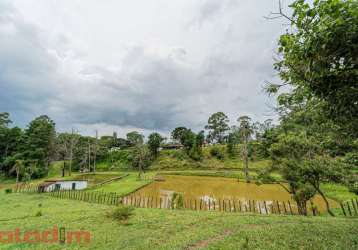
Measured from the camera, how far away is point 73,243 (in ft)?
22.1

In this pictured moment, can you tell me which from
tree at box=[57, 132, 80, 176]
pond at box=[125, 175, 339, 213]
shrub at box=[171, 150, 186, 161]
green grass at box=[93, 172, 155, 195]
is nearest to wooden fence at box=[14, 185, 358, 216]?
pond at box=[125, 175, 339, 213]

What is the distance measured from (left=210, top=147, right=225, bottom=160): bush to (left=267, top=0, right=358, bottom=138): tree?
46.4m

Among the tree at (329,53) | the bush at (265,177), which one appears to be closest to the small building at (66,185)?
the bush at (265,177)

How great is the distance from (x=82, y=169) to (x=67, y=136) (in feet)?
31.7

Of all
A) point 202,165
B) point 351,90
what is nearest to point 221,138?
point 202,165

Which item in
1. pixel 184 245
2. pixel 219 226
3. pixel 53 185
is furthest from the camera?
pixel 53 185

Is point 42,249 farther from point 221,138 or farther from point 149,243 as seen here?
point 221,138

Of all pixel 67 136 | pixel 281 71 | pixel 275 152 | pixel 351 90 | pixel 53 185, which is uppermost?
pixel 67 136

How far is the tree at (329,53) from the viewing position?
8.29ft

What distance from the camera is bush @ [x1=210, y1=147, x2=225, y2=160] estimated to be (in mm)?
48844

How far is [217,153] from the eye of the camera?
50031 millimetres

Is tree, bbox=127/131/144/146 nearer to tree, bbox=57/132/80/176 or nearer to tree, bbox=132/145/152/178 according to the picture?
tree, bbox=132/145/152/178

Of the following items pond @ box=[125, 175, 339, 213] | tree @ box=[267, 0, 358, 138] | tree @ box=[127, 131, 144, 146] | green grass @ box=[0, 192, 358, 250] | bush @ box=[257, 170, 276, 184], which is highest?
tree @ box=[127, 131, 144, 146]

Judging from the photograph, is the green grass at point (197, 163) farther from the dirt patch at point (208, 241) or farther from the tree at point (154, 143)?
the dirt patch at point (208, 241)
